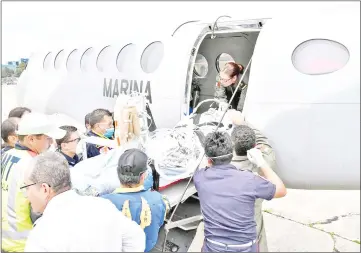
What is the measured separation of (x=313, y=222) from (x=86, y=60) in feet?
21.4

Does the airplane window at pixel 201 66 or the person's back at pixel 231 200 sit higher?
the airplane window at pixel 201 66

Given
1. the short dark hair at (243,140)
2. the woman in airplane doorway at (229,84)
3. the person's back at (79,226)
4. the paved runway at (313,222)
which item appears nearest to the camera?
the person's back at (79,226)

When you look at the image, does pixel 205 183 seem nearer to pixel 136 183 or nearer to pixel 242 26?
pixel 136 183

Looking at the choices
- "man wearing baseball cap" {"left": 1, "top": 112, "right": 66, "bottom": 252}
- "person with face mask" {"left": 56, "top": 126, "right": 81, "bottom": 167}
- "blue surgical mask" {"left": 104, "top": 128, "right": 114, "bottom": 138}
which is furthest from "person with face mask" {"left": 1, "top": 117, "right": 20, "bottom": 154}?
"blue surgical mask" {"left": 104, "top": 128, "right": 114, "bottom": 138}

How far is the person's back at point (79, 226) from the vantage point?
2141 mm

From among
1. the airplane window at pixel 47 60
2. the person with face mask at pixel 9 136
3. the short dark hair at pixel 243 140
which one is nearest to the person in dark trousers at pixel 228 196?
the short dark hair at pixel 243 140

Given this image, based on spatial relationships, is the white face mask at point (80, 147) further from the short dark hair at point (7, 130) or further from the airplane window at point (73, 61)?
the airplane window at point (73, 61)

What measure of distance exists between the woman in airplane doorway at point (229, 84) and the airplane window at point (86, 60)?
3730mm

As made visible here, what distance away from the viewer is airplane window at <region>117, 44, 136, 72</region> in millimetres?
7379

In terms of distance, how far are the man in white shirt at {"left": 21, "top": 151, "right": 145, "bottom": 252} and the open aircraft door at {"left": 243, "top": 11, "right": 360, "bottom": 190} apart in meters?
2.81

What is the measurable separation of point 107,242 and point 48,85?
9.06m

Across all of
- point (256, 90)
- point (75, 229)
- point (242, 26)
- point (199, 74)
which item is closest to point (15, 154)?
point (75, 229)

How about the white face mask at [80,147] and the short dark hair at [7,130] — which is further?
the white face mask at [80,147]

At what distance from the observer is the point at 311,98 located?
4477 millimetres
